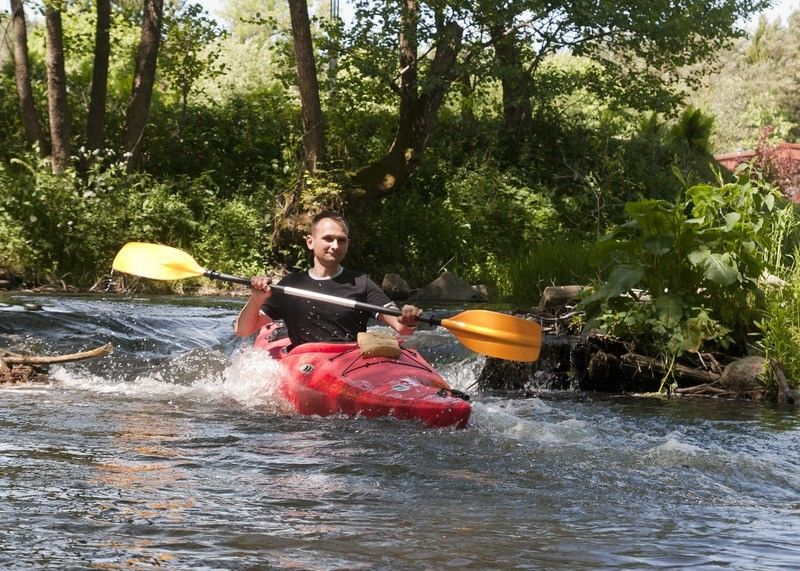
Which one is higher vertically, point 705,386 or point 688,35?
point 688,35

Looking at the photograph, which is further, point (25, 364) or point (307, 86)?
point (307, 86)

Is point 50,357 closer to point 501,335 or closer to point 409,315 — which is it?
point 409,315

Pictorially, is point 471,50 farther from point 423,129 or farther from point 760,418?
point 760,418

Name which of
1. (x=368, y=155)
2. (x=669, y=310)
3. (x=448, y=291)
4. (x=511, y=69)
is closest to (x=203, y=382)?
(x=669, y=310)

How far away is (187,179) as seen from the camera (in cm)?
1593

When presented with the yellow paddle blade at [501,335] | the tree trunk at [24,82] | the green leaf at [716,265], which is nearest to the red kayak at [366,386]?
the yellow paddle blade at [501,335]

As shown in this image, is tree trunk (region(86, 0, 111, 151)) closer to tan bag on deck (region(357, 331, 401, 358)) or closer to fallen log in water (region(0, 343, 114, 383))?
fallen log in water (region(0, 343, 114, 383))

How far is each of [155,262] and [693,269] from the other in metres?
3.22

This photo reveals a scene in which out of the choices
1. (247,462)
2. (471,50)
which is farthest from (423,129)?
(247,462)

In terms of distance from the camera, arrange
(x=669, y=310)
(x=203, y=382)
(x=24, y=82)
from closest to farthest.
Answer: (x=669, y=310)
(x=203, y=382)
(x=24, y=82)

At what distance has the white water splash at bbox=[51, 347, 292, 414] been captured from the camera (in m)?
6.03

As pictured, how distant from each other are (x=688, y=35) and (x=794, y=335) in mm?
10680

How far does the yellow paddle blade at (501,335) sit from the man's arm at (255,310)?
0.91 meters

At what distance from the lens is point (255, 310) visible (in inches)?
231
